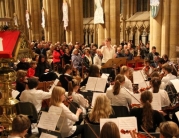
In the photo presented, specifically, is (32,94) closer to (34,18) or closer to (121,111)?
(121,111)

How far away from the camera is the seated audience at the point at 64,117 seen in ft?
15.2

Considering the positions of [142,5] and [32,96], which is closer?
[32,96]

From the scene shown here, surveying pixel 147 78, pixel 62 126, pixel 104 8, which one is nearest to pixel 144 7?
pixel 104 8

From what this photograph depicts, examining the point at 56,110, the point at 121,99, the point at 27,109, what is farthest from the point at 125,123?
the point at 27,109

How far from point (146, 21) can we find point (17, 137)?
19.9 metres

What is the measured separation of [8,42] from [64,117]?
1.66 m

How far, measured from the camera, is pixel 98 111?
14.6ft

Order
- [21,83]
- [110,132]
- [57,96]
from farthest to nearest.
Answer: [21,83], [57,96], [110,132]

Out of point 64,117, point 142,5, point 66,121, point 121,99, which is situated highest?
point 142,5

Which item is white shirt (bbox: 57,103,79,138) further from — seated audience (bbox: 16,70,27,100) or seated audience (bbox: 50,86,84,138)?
seated audience (bbox: 16,70,27,100)

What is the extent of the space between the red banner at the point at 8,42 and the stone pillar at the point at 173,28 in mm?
8732

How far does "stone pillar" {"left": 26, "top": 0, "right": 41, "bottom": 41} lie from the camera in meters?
25.7

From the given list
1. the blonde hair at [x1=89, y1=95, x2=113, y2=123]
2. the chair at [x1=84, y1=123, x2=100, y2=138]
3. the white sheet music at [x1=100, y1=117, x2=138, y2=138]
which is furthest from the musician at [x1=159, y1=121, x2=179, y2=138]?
the blonde hair at [x1=89, y1=95, x2=113, y2=123]

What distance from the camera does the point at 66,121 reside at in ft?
15.9
